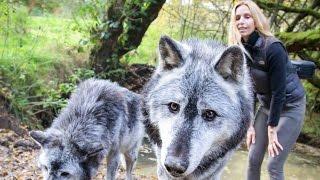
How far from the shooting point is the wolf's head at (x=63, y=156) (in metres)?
4.63

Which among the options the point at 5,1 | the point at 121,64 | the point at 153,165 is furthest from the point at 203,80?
the point at 121,64

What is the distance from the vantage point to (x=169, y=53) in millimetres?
2916

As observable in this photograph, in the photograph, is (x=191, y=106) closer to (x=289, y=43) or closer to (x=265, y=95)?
(x=265, y=95)

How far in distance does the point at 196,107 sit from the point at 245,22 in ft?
5.73

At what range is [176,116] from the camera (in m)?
2.66

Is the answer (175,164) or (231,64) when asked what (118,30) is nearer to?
(231,64)

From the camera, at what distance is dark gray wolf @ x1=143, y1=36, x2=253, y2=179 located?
255 cm

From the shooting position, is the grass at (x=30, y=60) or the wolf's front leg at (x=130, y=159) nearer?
the wolf's front leg at (x=130, y=159)

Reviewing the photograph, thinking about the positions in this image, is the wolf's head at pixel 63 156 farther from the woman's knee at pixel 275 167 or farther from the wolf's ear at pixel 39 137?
the woman's knee at pixel 275 167

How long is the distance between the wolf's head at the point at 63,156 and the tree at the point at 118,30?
4.96 m

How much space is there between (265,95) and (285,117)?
311 millimetres

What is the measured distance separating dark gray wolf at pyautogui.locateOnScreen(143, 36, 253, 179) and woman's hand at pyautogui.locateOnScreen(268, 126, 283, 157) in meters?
1.12

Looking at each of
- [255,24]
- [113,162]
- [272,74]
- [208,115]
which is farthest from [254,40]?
[113,162]

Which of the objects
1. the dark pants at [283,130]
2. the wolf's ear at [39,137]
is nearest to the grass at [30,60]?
the wolf's ear at [39,137]
